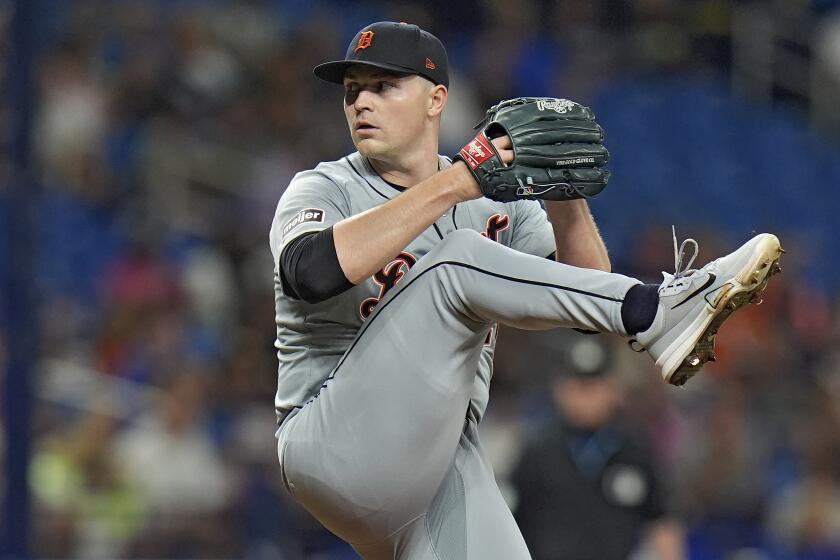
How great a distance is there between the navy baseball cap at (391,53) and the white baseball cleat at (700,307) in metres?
0.75

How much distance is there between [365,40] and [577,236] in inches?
24.8

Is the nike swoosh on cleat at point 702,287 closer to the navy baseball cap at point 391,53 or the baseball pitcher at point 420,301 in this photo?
the baseball pitcher at point 420,301

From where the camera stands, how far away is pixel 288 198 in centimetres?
274

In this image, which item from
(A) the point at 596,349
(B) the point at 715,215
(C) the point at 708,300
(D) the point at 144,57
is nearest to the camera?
(C) the point at 708,300

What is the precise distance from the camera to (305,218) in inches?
104

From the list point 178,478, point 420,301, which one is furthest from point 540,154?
point 178,478

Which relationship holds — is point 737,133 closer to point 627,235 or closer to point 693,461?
point 627,235

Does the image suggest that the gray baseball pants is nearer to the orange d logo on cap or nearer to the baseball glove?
the baseball glove

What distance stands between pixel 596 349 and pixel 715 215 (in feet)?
10.2

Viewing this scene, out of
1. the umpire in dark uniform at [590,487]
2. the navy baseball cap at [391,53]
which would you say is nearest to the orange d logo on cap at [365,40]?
the navy baseball cap at [391,53]

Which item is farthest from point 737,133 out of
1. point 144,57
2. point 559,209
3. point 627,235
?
point 559,209

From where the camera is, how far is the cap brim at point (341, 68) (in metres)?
2.73

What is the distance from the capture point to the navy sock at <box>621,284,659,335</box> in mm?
2404

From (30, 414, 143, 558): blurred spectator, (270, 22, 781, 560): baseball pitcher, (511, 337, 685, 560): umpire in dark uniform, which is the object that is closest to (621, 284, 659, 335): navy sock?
(270, 22, 781, 560): baseball pitcher
